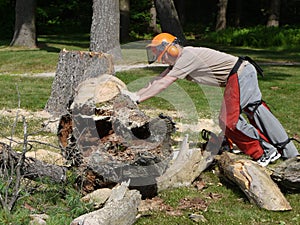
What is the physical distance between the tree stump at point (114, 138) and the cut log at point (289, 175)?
980mm

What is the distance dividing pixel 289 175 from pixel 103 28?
889 centimetres

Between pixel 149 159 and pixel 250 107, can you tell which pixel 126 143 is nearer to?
pixel 149 159

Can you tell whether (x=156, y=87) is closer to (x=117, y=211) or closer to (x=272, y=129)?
(x=272, y=129)

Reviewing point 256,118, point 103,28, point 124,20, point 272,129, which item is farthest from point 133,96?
point 124,20

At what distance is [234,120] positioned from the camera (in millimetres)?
5469

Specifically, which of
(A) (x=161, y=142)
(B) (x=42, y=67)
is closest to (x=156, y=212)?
(A) (x=161, y=142)

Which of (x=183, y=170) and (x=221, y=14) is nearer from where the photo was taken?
(x=183, y=170)

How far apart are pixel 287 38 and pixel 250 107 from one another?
17235 mm

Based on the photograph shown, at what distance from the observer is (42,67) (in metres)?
14.4

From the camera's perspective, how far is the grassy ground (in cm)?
418

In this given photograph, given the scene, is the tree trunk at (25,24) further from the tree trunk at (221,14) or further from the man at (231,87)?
the man at (231,87)

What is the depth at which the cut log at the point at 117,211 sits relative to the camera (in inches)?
146

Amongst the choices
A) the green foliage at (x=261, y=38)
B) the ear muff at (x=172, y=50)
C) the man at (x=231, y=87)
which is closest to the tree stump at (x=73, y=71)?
the man at (x=231, y=87)

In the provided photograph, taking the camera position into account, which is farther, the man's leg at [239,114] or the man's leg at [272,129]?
the man's leg at [272,129]
